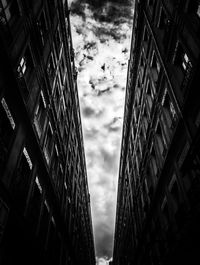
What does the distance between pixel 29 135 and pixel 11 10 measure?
26.9 feet

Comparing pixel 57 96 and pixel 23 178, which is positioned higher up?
pixel 57 96

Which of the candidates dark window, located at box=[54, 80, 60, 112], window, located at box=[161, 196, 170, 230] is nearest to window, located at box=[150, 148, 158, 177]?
window, located at box=[161, 196, 170, 230]

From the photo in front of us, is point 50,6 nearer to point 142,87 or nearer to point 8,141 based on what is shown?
point 142,87

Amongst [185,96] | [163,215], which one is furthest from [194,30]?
[163,215]

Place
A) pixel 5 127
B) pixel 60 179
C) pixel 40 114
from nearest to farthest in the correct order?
pixel 5 127
pixel 40 114
pixel 60 179

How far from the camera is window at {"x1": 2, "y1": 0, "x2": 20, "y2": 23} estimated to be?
14183mm

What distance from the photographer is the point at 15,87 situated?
13289 millimetres

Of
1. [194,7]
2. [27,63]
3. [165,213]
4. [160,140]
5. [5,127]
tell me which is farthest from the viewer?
[160,140]

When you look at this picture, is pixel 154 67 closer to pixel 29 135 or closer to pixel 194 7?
pixel 194 7

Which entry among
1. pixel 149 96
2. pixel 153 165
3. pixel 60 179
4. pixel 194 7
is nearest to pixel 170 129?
pixel 153 165

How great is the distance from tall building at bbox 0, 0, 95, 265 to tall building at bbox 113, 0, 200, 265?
9035 mm

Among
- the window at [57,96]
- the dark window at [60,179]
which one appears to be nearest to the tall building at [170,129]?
the dark window at [60,179]

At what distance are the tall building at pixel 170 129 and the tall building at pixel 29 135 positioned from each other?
9.03 m

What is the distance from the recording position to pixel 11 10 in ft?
50.3
